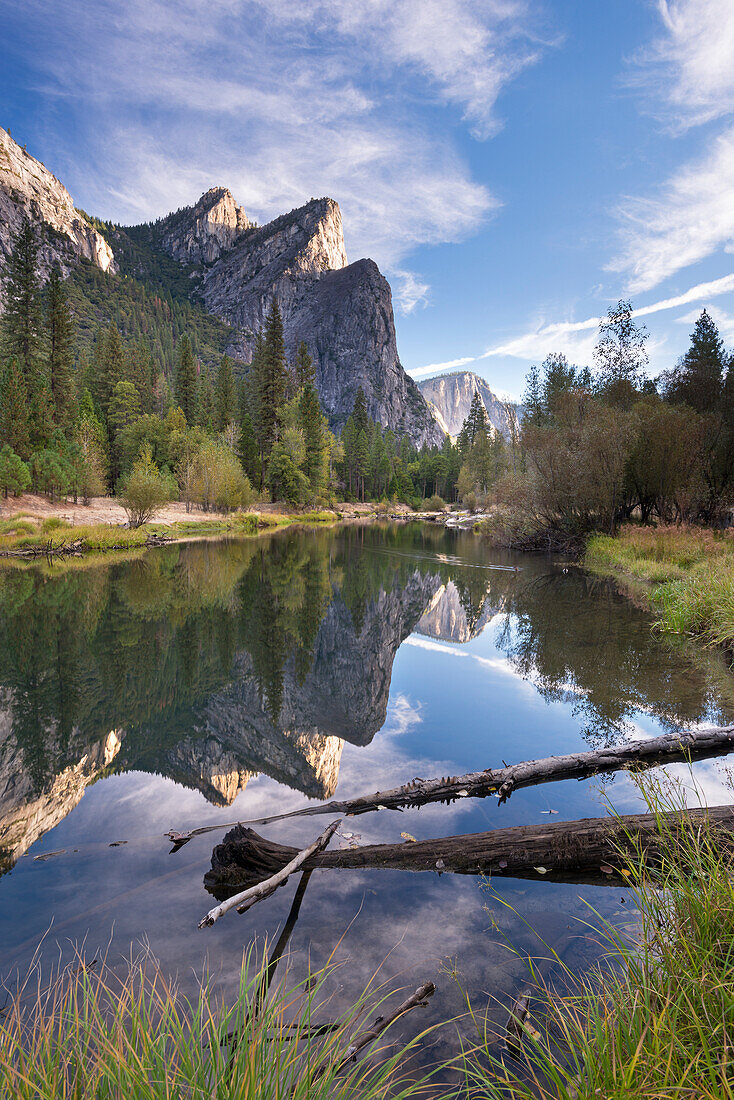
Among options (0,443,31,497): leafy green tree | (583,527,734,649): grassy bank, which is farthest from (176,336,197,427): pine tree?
(583,527,734,649): grassy bank

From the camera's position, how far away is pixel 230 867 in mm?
4066

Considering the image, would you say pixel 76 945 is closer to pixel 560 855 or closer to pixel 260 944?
pixel 260 944

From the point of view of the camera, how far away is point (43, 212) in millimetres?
157125

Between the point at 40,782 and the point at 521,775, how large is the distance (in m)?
5.48

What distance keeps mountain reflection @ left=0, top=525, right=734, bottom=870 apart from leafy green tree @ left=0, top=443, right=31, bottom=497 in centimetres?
1931

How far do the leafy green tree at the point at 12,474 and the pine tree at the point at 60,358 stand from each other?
42.8 feet

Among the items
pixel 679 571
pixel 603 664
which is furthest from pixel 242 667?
pixel 679 571

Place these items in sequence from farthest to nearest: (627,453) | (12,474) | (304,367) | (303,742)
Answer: (304,367)
(12,474)
(627,453)
(303,742)

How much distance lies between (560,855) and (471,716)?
4078mm

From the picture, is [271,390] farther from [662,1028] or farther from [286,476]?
[662,1028]

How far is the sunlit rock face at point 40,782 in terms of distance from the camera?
497cm

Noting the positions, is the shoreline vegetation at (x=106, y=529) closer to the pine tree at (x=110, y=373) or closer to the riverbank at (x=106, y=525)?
the riverbank at (x=106, y=525)

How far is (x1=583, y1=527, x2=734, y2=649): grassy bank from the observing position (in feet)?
37.9

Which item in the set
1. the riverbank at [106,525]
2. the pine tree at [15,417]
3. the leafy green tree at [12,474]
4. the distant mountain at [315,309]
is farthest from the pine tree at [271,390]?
the distant mountain at [315,309]
